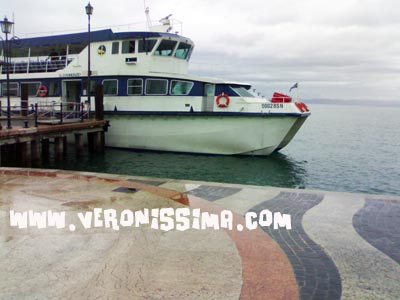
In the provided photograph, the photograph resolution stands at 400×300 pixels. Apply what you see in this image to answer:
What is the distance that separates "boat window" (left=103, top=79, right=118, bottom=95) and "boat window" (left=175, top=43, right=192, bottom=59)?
3.77m

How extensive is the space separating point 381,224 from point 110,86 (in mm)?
17462

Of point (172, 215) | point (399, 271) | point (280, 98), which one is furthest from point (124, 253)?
point (280, 98)

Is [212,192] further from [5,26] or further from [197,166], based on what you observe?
[5,26]

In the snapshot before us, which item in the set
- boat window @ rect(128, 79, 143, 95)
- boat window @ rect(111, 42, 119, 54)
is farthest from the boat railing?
boat window @ rect(128, 79, 143, 95)

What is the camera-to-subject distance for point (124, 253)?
14.9 ft

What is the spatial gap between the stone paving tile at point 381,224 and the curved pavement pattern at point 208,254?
2 cm

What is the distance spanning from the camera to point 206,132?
18.9 meters

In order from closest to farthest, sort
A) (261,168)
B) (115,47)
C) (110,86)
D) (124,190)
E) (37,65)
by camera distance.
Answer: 1. (124,190)
2. (261,168)
3. (115,47)
4. (110,86)
5. (37,65)

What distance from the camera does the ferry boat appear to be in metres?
18.2

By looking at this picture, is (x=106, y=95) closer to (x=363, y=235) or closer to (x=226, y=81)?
(x=226, y=81)

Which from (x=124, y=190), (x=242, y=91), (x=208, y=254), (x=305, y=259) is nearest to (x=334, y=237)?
(x=305, y=259)

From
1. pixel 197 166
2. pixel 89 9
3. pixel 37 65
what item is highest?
pixel 89 9

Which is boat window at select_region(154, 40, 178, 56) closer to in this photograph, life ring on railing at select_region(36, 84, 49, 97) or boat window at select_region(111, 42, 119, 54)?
boat window at select_region(111, 42, 119, 54)

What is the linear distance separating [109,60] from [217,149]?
7.92 m
